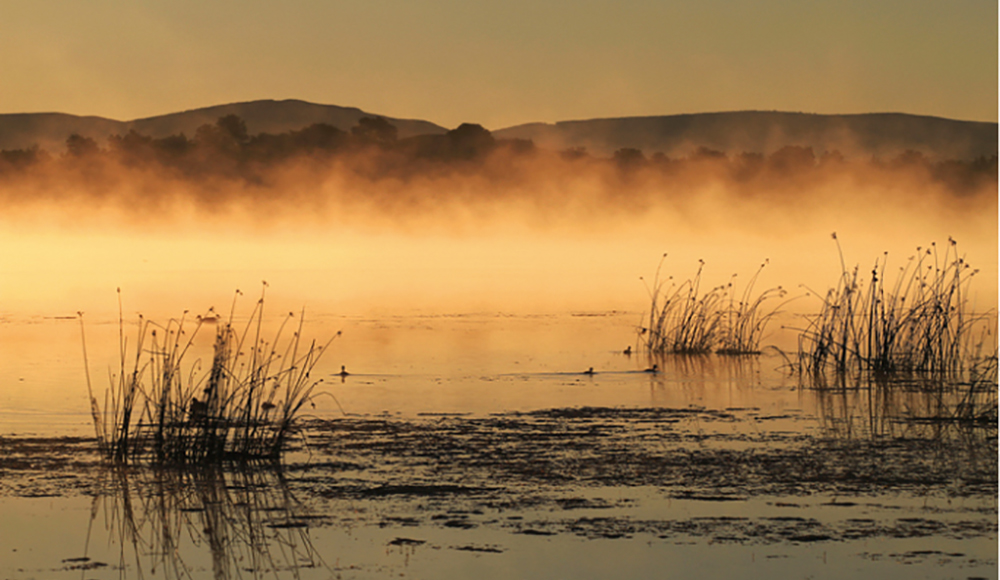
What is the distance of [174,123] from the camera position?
72.9m

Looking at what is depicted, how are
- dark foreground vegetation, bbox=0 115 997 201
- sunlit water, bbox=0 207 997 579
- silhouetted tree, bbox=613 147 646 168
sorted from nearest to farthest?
1. sunlit water, bbox=0 207 997 579
2. dark foreground vegetation, bbox=0 115 997 201
3. silhouetted tree, bbox=613 147 646 168

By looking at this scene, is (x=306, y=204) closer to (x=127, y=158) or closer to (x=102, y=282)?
(x=127, y=158)

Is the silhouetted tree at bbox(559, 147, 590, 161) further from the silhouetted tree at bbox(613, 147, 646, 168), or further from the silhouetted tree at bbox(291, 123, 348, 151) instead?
the silhouetted tree at bbox(291, 123, 348, 151)

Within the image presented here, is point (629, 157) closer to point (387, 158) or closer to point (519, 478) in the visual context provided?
point (387, 158)

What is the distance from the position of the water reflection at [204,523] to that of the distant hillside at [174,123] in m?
65.2

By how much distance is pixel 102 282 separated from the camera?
37375 mm

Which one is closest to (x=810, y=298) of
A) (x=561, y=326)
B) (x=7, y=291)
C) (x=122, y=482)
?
(x=561, y=326)

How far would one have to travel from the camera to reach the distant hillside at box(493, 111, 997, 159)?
239 feet

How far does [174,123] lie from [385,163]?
10.7 meters

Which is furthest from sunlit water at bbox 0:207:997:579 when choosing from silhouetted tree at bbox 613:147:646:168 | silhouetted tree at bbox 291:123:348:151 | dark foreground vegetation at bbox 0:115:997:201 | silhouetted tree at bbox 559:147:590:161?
silhouetted tree at bbox 559:147:590:161

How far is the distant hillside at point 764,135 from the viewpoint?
72938mm

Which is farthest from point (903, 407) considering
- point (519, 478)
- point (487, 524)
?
point (487, 524)

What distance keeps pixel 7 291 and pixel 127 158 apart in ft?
139

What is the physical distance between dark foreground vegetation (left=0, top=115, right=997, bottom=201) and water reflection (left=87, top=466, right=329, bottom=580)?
63.8 meters
